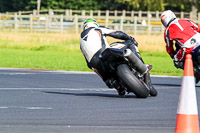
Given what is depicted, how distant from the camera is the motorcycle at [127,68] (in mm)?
11133

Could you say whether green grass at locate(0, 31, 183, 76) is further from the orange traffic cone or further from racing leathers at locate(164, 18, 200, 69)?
the orange traffic cone

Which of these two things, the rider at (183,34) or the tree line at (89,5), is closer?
the rider at (183,34)

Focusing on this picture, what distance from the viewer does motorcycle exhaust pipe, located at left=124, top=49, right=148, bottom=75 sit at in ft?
36.1

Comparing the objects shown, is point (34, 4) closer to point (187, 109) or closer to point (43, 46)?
point (43, 46)

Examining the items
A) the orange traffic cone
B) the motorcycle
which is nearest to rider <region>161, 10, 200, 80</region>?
the motorcycle

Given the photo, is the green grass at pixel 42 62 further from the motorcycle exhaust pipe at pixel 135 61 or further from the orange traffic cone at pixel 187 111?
the orange traffic cone at pixel 187 111

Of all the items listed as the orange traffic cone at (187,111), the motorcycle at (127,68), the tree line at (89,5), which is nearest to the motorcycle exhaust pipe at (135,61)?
the motorcycle at (127,68)

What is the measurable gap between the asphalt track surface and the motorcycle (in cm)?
24

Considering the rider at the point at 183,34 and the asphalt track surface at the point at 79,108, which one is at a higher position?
the rider at the point at 183,34

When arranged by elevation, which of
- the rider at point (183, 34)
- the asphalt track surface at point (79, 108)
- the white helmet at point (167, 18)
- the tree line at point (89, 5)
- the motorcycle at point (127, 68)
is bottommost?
the tree line at point (89, 5)

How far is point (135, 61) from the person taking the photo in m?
11.2

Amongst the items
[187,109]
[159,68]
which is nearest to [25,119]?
[187,109]

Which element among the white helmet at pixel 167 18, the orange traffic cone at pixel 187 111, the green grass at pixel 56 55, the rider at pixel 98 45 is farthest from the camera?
the green grass at pixel 56 55

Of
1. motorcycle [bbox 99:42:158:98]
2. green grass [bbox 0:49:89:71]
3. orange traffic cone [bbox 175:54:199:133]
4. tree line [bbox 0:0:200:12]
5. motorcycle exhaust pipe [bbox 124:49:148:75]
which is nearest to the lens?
orange traffic cone [bbox 175:54:199:133]
